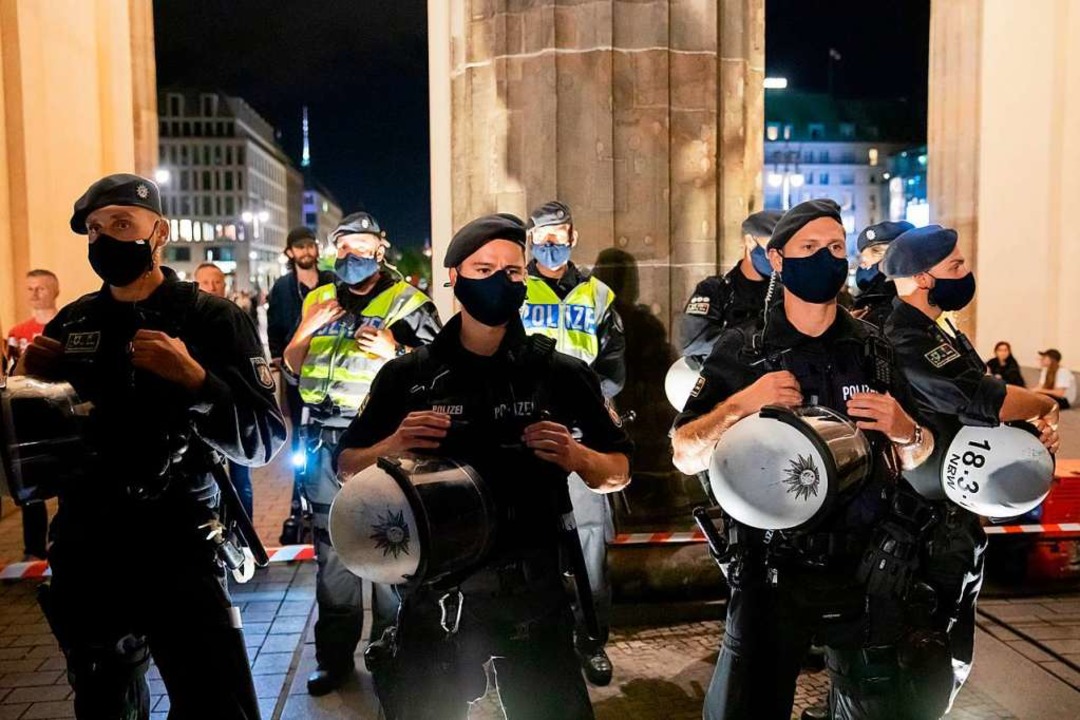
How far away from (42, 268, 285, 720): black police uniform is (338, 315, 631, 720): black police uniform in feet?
1.73

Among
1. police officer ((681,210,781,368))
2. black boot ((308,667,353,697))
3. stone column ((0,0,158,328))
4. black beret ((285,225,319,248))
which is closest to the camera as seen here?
black boot ((308,667,353,697))

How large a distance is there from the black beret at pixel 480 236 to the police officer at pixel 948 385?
1613mm

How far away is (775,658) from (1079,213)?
47.2 ft

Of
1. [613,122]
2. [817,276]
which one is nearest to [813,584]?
[817,276]

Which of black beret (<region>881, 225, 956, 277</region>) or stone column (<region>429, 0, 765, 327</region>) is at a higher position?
stone column (<region>429, 0, 765, 327</region>)

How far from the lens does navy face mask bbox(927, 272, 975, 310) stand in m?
3.86

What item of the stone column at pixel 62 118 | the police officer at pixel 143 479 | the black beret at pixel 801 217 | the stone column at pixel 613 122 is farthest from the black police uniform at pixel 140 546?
the stone column at pixel 62 118

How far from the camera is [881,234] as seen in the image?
570 centimetres

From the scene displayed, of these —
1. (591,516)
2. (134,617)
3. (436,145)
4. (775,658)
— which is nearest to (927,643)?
(775,658)

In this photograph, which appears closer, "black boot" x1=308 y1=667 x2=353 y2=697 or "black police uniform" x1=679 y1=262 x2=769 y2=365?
"black boot" x1=308 y1=667 x2=353 y2=697

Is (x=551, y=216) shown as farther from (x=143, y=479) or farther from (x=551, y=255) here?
(x=143, y=479)

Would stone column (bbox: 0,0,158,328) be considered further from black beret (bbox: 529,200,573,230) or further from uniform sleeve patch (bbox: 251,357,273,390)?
uniform sleeve patch (bbox: 251,357,273,390)

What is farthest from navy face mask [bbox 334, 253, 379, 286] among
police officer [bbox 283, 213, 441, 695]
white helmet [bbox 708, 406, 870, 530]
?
white helmet [bbox 708, 406, 870, 530]

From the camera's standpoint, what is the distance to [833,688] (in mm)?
3342
